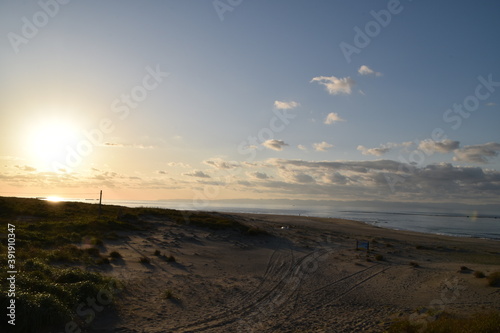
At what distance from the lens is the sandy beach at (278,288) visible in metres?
9.98

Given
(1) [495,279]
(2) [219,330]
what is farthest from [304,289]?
(1) [495,279]

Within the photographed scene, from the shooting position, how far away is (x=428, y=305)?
488 inches

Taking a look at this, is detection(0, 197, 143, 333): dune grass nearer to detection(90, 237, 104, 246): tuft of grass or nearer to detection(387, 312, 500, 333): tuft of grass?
detection(90, 237, 104, 246): tuft of grass

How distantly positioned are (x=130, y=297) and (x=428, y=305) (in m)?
11.1

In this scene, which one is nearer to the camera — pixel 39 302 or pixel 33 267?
pixel 39 302

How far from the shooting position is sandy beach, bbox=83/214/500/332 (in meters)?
9.98

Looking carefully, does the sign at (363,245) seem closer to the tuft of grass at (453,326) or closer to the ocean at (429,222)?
the tuft of grass at (453,326)

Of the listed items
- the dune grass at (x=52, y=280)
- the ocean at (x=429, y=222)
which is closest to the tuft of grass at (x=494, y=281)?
the dune grass at (x=52, y=280)

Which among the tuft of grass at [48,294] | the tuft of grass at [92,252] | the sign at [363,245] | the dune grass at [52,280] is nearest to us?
the tuft of grass at [48,294]

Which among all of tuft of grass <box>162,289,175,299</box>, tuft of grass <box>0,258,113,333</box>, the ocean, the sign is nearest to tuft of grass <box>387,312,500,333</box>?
tuft of grass <box>162,289,175,299</box>

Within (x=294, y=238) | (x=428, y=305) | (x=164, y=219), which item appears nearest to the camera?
(x=428, y=305)

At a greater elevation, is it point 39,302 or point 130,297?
point 39,302

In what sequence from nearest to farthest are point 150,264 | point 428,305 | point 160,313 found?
point 160,313 < point 428,305 < point 150,264

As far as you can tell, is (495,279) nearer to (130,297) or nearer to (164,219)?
(130,297)
